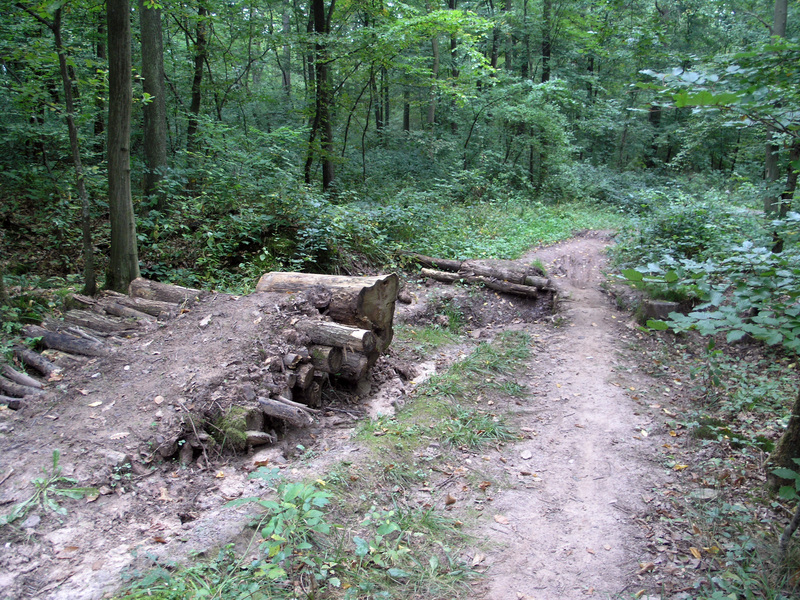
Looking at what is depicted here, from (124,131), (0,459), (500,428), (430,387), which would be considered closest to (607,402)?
(500,428)

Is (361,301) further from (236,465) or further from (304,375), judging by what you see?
(236,465)

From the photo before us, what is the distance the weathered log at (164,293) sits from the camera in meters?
6.18

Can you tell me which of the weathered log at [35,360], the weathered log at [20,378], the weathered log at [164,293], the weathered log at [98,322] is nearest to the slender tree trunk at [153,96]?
the weathered log at [164,293]

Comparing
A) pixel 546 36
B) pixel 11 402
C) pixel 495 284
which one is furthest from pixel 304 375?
pixel 546 36

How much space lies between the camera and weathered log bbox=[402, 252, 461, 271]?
9.95 m

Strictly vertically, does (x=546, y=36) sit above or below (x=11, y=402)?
above

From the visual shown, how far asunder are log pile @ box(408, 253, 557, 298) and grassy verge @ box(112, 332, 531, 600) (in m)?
4.22

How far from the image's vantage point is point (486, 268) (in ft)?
31.5

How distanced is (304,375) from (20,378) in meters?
2.72

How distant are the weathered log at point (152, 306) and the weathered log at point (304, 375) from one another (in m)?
1.96

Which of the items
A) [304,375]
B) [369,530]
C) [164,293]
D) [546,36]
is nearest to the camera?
[369,530]

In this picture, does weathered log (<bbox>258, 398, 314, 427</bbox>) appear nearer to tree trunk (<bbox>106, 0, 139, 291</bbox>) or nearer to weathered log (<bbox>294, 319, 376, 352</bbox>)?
weathered log (<bbox>294, 319, 376, 352</bbox>)

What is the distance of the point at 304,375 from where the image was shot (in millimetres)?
5176

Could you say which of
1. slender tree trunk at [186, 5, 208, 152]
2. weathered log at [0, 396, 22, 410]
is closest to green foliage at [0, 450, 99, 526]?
weathered log at [0, 396, 22, 410]
